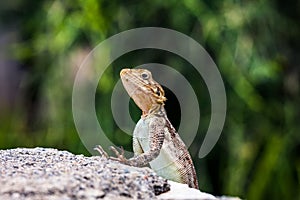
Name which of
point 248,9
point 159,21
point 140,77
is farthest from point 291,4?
point 140,77

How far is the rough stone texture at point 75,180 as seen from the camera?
4.10 feet

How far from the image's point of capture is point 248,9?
3.13 metres

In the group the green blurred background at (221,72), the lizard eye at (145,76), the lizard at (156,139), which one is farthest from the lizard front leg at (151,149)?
the green blurred background at (221,72)

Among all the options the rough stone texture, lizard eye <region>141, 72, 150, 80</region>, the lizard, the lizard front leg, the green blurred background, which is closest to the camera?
the rough stone texture

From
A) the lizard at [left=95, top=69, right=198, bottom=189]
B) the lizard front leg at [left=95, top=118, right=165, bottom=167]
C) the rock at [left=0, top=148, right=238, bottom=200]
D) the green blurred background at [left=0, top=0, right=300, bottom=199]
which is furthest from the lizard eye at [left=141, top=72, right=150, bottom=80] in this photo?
the green blurred background at [left=0, top=0, right=300, bottom=199]

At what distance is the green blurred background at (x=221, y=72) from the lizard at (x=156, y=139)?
128cm

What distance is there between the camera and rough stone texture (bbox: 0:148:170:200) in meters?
1.25

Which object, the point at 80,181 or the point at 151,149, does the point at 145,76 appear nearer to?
the point at 151,149

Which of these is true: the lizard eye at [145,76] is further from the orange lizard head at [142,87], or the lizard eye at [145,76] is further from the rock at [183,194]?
the rock at [183,194]

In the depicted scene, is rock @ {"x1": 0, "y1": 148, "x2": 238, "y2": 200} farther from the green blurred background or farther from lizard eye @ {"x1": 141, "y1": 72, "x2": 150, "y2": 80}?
the green blurred background

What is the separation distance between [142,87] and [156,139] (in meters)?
0.16

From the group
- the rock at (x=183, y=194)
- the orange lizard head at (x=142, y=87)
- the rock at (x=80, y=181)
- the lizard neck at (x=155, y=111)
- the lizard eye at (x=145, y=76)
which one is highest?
the lizard eye at (x=145, y=76)

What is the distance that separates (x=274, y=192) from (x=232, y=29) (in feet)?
2.62

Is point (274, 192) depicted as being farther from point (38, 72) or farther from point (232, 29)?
point (38, 72)
